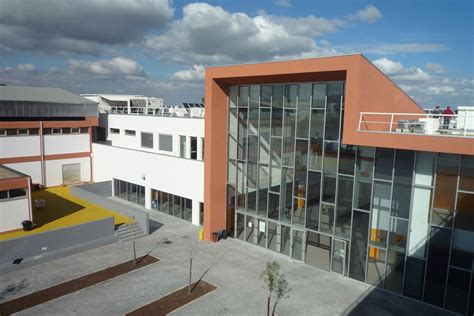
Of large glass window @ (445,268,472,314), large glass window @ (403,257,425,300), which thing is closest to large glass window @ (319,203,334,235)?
large glass window @ (403,257,425,300)

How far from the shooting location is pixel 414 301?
→ 1619cm

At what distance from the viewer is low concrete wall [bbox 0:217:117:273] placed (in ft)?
59.6

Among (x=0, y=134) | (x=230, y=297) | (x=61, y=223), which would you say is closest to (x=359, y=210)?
(x=230, y=297)

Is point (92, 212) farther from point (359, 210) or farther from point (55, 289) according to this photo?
point (359, 210)

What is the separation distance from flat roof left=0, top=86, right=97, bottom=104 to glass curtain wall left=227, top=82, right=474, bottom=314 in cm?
1970

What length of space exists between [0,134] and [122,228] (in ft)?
49.6

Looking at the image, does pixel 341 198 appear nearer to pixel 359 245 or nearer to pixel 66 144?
pixel 359 245

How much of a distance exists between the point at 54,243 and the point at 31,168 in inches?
571

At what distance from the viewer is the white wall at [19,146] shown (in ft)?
97.0

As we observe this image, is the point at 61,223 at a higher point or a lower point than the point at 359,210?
lower

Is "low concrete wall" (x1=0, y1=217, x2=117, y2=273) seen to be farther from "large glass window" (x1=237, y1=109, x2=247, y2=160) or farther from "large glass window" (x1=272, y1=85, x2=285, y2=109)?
"large glass window" (x1=272, y1=85, x2=285, y2=109)

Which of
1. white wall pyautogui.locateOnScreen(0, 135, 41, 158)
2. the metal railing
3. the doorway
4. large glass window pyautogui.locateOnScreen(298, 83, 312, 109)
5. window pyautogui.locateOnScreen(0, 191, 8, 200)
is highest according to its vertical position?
large glass window pyautogui.locateOnScreen(298, 83, 312, 109)

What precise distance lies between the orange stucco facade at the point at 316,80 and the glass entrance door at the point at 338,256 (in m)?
5.62

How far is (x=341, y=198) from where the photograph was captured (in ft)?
59.0
